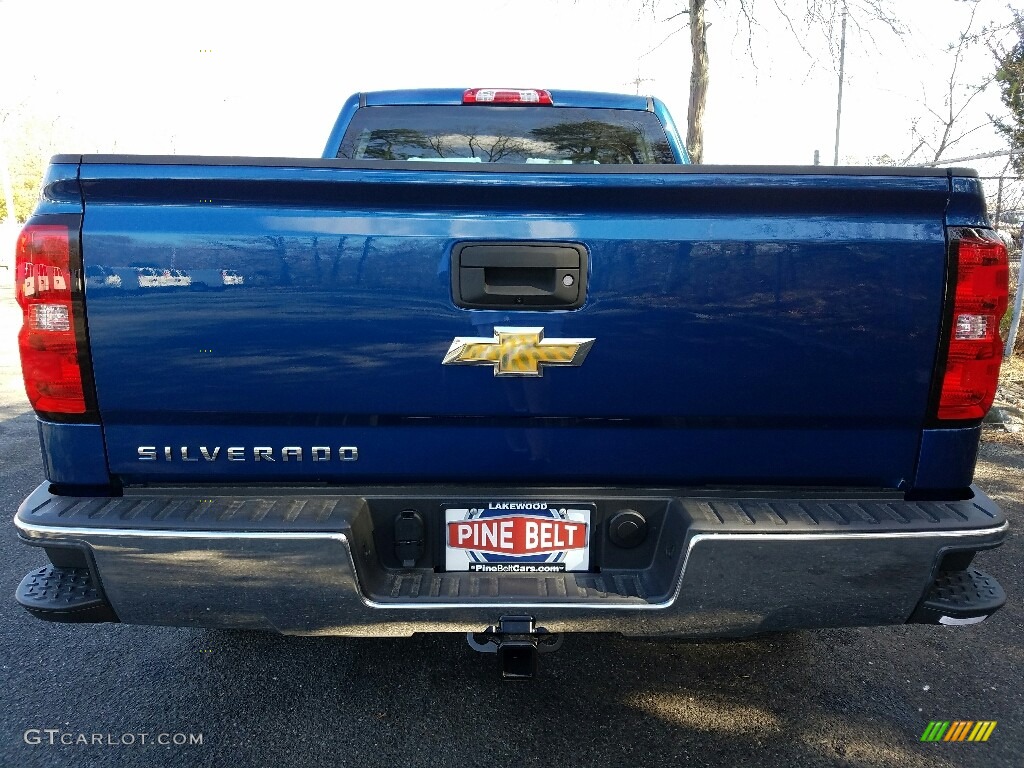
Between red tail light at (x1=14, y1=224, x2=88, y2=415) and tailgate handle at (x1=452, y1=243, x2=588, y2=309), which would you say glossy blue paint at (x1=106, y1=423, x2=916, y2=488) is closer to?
red tail light at (x1=14, y1=224, x2=88, y2=415)

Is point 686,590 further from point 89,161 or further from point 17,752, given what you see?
point 17,752

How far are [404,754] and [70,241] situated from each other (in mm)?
1769

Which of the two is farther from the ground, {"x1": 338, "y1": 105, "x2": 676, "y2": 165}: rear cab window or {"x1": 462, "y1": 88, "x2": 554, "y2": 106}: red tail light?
{"x1": 462, "y1": 88, "x2": 554, "y2": 106}: red tail light

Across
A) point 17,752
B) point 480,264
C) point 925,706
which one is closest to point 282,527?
point 480,264

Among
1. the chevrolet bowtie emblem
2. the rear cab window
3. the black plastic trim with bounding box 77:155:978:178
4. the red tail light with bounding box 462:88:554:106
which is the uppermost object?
the red tail light with bounding box 462:88:554:106

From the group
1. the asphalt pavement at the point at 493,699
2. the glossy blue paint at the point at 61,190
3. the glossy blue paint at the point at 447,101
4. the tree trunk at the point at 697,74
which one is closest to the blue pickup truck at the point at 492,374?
the glossy blue paint at the point at 61,190

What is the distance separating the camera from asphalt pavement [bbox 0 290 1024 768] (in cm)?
214

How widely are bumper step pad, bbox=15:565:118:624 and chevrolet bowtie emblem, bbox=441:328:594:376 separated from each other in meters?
1.12

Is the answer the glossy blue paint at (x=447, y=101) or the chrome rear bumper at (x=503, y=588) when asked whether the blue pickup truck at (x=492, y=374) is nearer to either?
the chrome rear bumper at (x=503, y=588)

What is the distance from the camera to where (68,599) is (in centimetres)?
179

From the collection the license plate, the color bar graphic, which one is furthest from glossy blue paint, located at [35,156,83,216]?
the color bar graphic

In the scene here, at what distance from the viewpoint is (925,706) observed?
236 centimetres

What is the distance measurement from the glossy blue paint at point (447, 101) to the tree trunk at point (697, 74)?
14.8ft

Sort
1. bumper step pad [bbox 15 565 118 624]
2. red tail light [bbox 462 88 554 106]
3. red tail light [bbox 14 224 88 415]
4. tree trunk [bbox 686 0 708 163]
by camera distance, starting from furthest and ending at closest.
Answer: tree trunk [bbox 686 0 708 163] → red tail light [bbox 462 88 554 106] → bumper step pad [bbox 15 565 118 624] → red tail light [bbox 14 224 88 415]
